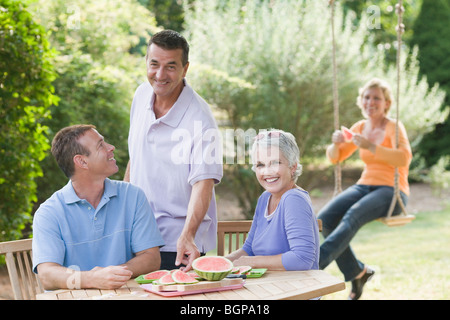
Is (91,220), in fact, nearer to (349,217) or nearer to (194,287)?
(194,287)

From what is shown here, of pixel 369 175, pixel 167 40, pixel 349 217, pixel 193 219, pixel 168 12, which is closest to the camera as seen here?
pixel 193 219

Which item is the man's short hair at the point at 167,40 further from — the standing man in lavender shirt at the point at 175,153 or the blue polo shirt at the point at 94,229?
the blue polo shirt at the point at 94,229

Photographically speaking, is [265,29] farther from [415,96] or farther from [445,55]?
[445,55]

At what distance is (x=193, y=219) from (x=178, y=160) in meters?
0.34

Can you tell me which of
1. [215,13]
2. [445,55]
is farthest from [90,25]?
[445,55]

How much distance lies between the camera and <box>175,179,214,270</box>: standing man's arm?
2.93 metres

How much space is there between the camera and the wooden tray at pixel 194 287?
8.07 ft

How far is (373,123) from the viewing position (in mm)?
5641

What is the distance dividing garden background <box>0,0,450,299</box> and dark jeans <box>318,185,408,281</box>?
101cm

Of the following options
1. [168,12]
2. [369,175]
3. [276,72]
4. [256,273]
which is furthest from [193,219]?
[168,12]

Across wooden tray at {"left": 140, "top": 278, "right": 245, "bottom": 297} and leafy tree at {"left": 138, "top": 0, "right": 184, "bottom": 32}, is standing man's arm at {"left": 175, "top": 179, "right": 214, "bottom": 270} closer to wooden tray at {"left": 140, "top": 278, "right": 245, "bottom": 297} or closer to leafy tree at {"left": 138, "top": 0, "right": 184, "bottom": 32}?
wooden tray at {"left": 140, "top": 278, "right": 245, "bottom": 297}

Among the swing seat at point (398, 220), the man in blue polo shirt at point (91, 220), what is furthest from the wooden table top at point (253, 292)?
the swing seat at point (398, 220)

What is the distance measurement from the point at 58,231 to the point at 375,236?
7.50 m

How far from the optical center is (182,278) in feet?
8.39
